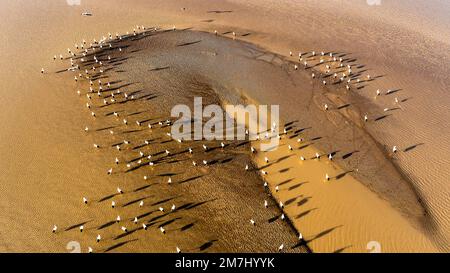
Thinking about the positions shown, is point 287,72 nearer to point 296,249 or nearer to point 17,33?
point 296,249

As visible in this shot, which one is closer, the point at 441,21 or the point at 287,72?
the point at 287,72

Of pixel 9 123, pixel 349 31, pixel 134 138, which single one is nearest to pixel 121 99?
pixel 134 138

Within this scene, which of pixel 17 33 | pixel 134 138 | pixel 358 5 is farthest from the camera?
pixel 358 5

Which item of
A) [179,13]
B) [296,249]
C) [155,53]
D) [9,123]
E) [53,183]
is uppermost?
[179,13]

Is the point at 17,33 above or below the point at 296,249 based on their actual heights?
above

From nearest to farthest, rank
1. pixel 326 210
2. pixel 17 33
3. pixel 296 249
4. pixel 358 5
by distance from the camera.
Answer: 1. pixel 296 249
2. pixel 326 210
3. pixel 17 33
4. pixel 358 5

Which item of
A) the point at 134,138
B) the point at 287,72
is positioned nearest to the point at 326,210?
the point at 134,138

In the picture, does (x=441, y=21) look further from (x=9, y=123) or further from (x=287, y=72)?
(x=9, y=123)
